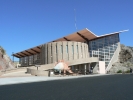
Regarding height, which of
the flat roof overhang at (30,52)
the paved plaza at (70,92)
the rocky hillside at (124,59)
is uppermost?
the flat roof overhang at (30,52)

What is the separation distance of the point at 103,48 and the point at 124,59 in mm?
10382

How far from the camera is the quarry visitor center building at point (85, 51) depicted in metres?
51.6

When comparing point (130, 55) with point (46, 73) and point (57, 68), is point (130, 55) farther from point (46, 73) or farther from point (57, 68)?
point (46, 73)

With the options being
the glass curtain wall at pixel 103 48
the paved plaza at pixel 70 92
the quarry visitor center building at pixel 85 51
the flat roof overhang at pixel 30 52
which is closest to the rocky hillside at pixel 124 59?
the quarry visitor center building at pixel 85 51

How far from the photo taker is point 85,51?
2202 inches

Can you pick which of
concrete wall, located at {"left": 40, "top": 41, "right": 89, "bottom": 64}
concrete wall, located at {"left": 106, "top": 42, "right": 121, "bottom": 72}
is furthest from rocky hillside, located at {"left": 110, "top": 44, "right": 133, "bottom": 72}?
concrete wall, located at {"left": 40, "top": 41, "right": 89, "bottom": 64}

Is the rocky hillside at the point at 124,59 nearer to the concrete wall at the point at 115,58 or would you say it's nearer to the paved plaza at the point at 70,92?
the concrete wall at the point at 115,58

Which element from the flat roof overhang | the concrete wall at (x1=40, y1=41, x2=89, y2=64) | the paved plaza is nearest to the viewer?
the paved plaza

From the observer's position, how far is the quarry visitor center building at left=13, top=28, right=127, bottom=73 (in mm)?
51562

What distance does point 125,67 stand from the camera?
195 ft

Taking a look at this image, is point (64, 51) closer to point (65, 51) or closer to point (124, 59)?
point (65, 51)

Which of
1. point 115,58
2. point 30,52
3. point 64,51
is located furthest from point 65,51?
point 30,52

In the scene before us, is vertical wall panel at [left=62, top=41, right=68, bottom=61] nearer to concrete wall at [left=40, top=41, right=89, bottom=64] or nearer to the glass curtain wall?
concrete wall at [left=40, top=41, right=89, bottom=64]

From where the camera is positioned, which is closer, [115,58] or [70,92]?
[70,92]
